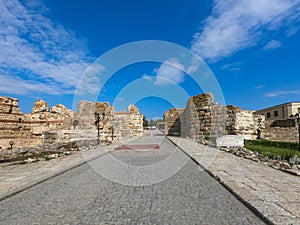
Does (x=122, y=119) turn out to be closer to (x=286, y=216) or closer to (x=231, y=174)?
(x=231, y=174)

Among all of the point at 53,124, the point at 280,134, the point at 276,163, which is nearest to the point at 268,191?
the point at 276,163

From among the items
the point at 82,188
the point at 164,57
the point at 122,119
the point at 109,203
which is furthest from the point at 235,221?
the point at 122,119

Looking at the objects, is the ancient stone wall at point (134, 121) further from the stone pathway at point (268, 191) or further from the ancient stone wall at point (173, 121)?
the stone pathway at point (268, 191)

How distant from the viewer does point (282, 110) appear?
38.3 m

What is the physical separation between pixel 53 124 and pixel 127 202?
15.6 m

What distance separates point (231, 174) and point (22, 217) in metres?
4.32

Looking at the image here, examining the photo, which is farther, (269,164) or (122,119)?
(122,119)

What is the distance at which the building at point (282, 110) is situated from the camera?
35.5m

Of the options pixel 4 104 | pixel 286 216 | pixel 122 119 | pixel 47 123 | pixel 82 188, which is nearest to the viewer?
pixel 286 216

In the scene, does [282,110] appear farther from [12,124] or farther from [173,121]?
[12,124]

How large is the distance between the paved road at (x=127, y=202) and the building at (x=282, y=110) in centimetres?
3794

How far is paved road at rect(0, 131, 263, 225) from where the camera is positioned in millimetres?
2725

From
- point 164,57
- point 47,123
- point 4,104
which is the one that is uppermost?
point 164,57

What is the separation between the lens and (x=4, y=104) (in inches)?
569
